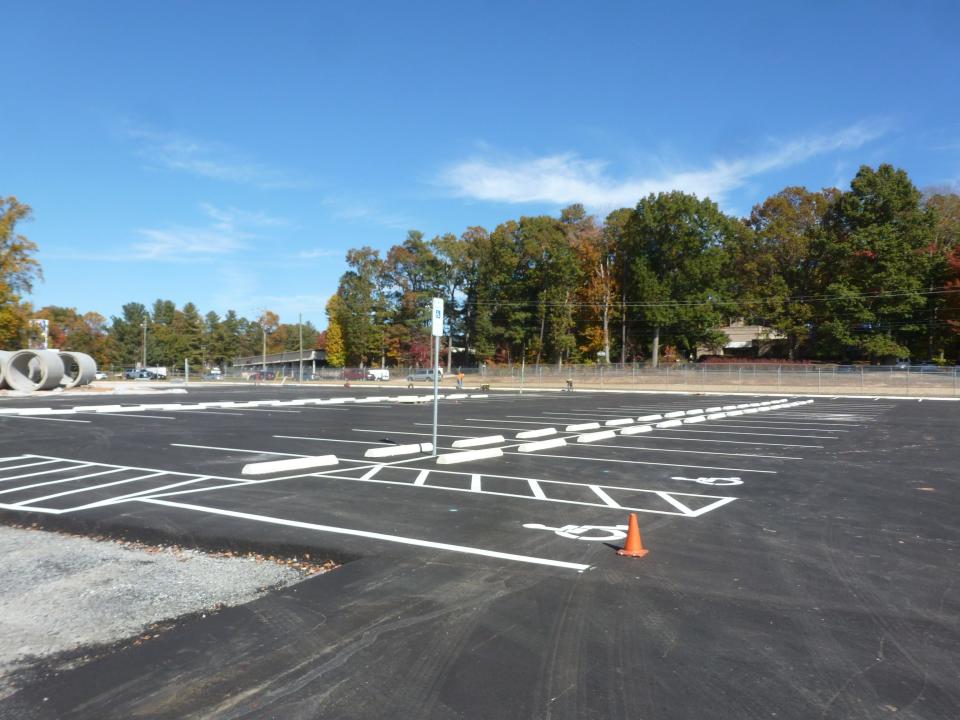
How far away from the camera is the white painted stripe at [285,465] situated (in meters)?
10.7

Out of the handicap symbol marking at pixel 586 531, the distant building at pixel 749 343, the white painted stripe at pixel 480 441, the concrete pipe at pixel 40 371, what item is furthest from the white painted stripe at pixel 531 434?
the distant building at pixel 749 343

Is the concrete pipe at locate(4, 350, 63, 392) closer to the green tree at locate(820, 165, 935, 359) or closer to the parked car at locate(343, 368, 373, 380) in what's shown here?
the parked car at locate(343, 368, 373, 380)

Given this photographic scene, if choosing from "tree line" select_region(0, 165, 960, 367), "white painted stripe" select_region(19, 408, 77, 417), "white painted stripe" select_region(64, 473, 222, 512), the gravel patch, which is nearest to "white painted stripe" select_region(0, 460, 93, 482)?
"white painted stripe" select_region(64, 473, 222, 512)

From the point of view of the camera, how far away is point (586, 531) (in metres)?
7.22

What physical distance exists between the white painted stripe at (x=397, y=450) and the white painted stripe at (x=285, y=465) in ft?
2.88

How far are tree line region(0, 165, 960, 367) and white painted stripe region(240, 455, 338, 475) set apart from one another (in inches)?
2039

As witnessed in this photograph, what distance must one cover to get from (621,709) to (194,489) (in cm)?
782

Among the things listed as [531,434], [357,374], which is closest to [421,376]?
[357,374]

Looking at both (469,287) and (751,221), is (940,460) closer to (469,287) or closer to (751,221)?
(751,221)

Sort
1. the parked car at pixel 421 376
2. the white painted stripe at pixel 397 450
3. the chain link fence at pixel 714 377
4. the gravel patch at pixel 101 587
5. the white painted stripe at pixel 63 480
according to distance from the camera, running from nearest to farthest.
Answer: the gravel patch at pixel 101 587 < the white painted stripe at pixel 63 480 < the white painted stripe at pixel 397 450 < the chain link fence at pixel 714 377 < the parked car at pixel 421 376

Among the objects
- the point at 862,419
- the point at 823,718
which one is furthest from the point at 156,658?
the point at 862,419

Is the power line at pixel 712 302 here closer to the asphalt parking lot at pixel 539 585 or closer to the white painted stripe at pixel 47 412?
the white painted stripe at pixel 47 412

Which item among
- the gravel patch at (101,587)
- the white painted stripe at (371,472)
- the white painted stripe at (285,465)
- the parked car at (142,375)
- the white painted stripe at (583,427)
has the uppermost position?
the white painted stripe at (285,465)

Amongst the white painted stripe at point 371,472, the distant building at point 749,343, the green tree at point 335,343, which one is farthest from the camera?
the green tree at point 335,343
